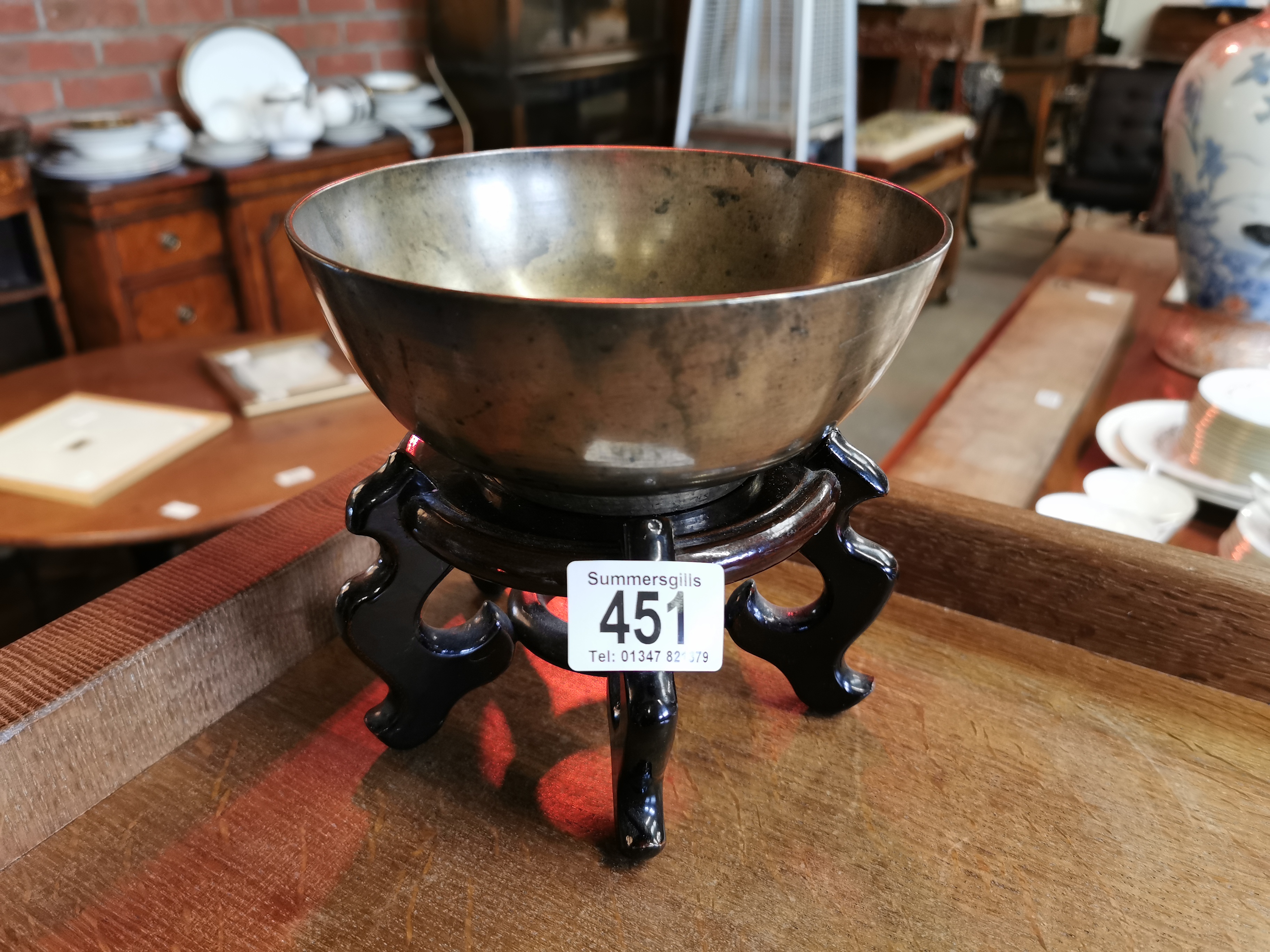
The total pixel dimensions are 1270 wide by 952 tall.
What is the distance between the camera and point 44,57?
2178mm

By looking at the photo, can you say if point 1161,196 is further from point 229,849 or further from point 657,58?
point 229,849

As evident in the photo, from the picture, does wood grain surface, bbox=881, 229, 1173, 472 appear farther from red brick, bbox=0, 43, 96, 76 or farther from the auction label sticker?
red brick, bbox=0, 43, 96, 76

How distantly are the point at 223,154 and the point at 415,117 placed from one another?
2.07 feet

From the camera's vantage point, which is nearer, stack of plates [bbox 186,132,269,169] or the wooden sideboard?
the wooden sideboard

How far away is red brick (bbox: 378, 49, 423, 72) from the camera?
9.61 feet

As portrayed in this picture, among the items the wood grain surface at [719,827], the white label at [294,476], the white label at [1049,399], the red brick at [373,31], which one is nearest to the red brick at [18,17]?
the red brick at [373,31]

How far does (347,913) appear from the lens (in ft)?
1.66

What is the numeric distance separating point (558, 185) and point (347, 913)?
0.50 meters

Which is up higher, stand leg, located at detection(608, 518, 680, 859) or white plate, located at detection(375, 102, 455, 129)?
white plate, located at detection(375, 102, 455, 129)

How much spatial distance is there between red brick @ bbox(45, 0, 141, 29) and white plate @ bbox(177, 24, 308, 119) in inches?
6.2

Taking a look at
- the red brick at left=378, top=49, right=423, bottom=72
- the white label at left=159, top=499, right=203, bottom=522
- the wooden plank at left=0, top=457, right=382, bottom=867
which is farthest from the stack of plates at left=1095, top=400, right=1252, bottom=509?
the red brick at left=378, top=49, right=423, bottom=72

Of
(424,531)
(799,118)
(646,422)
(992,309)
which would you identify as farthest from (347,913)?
→ (992,309)

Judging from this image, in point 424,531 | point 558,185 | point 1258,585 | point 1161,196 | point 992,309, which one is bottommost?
point 992,309

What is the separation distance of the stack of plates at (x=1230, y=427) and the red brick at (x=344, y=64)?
102 inches
